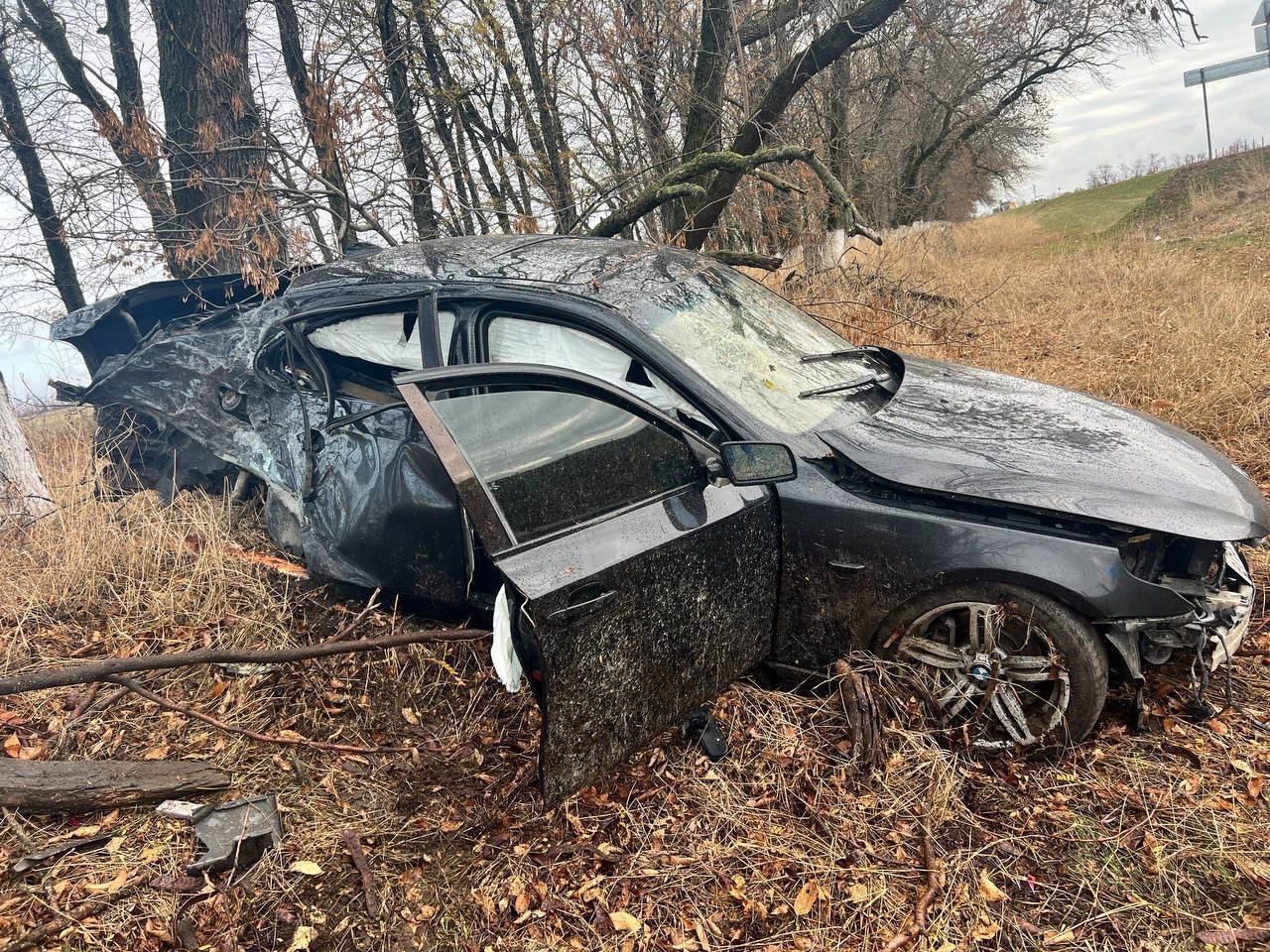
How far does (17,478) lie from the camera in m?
4.52

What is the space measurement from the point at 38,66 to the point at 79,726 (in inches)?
441

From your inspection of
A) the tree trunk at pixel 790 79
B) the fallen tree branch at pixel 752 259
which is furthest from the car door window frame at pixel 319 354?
the tree trunk at pixel 790 79

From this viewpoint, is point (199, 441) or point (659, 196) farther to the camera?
point (659, 196)

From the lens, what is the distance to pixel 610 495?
2.28 metres

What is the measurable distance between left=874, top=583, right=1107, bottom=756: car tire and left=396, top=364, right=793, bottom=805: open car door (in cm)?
54

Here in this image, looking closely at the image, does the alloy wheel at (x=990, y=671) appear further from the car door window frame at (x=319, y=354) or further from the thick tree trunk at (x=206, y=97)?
the thick tree trunk at (x=206, y=97)

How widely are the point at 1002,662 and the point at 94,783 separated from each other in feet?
9.98

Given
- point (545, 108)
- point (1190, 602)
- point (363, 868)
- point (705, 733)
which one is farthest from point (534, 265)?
point (545, 108)

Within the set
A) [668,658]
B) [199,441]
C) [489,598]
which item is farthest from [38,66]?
[668,658]

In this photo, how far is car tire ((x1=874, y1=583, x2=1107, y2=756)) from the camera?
7.69 ft

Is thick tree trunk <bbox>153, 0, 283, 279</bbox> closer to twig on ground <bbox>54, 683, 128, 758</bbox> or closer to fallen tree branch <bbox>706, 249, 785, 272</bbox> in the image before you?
fallen tree branch <bbox>706, 249, 785, 272</bbox>

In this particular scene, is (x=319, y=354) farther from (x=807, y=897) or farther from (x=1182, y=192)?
(x=1182, y=192)

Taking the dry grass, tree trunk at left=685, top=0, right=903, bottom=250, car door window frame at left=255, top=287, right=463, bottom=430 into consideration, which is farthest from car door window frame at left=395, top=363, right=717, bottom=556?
tree trunk at left=685, top=0, right=903, bottom=250

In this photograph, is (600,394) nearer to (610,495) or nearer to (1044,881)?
(610,495)
